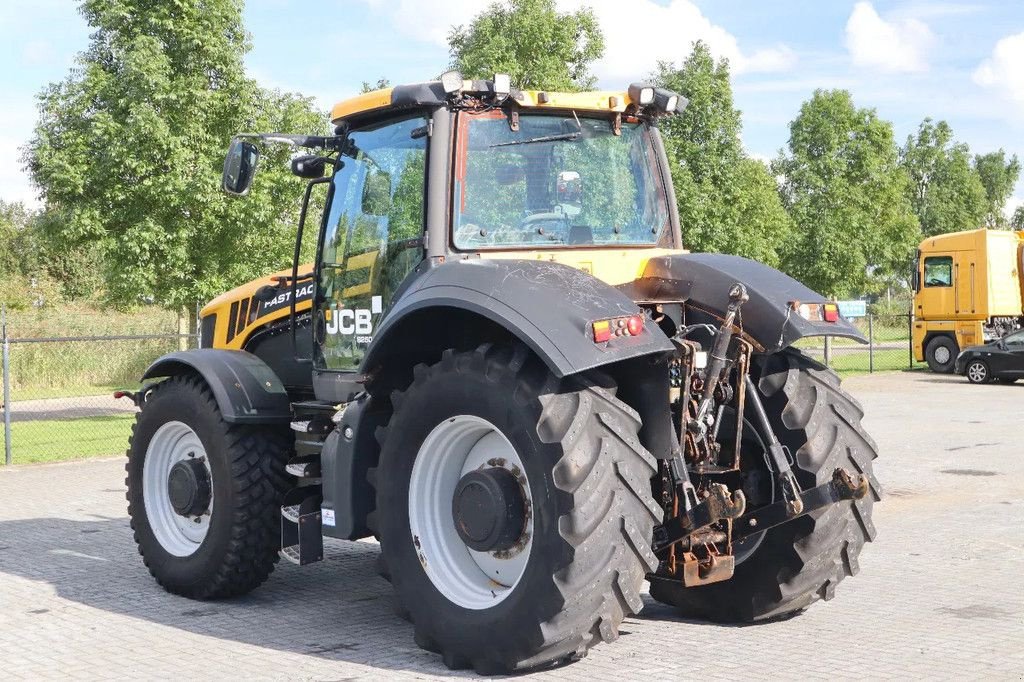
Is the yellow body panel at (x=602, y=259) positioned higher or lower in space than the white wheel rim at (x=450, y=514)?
higher

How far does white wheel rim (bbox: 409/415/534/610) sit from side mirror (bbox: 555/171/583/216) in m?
1.42

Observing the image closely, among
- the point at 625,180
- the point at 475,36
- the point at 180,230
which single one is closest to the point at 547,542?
the point at 625,180

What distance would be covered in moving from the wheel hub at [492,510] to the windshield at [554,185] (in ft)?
4.26

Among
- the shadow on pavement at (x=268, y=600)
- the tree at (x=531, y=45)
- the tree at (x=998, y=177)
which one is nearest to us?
the shadow on pavement at (x=268, y=600)

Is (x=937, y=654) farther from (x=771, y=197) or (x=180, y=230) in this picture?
(x=771, y=197)

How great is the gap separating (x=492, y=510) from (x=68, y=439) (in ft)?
50.2

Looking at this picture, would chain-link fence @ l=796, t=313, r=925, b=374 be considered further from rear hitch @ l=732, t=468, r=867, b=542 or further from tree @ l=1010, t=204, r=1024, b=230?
tree @ l=1010, t=204, r=1024, b=230

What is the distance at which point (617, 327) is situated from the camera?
5297mm

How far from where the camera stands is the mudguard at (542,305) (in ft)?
17.0

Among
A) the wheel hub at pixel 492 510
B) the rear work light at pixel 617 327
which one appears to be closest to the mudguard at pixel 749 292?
the rear work light at pixel 617 327

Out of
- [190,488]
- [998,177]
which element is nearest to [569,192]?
[190,488]

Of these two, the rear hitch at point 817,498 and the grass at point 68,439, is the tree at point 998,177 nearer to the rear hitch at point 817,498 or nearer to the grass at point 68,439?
the grass at point 68,439

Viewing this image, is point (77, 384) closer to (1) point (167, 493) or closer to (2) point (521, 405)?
→ (1) point (167, 493)

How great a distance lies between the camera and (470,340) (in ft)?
20.0
